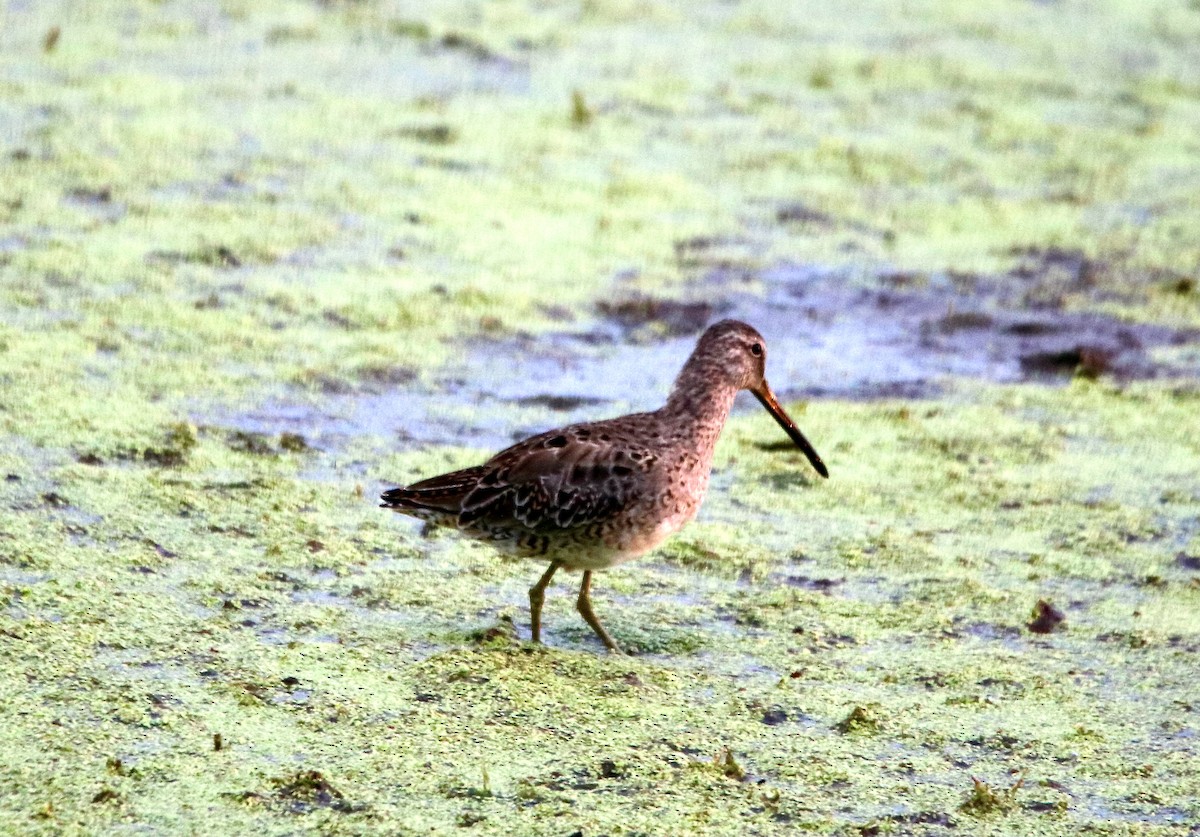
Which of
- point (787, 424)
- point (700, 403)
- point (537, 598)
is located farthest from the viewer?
point (787, 424)

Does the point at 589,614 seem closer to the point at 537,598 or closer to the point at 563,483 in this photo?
the point at 537,598

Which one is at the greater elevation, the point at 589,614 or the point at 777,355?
the point at 777,355

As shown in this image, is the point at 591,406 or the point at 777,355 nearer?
the point at 591,406

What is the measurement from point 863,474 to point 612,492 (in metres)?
1.61

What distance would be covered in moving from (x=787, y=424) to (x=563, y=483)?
106 cm

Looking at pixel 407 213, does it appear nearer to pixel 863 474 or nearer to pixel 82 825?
pixel 863 474

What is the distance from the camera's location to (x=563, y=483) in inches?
161

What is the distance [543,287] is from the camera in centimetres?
Answer: 668

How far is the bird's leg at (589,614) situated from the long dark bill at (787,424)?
2.53 feet

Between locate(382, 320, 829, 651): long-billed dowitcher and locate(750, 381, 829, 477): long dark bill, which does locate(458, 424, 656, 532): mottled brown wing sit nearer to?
locate(382, 320, 829, 651): long-billed dowitcher

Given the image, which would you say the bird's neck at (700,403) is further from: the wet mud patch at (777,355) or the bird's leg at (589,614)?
Answer: the wet mud patch at (777,355)

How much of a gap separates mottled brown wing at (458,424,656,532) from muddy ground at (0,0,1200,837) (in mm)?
277

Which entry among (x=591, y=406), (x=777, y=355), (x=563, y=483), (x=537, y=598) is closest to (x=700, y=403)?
(x=563, y=483)

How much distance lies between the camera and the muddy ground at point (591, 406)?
3.65 meters
